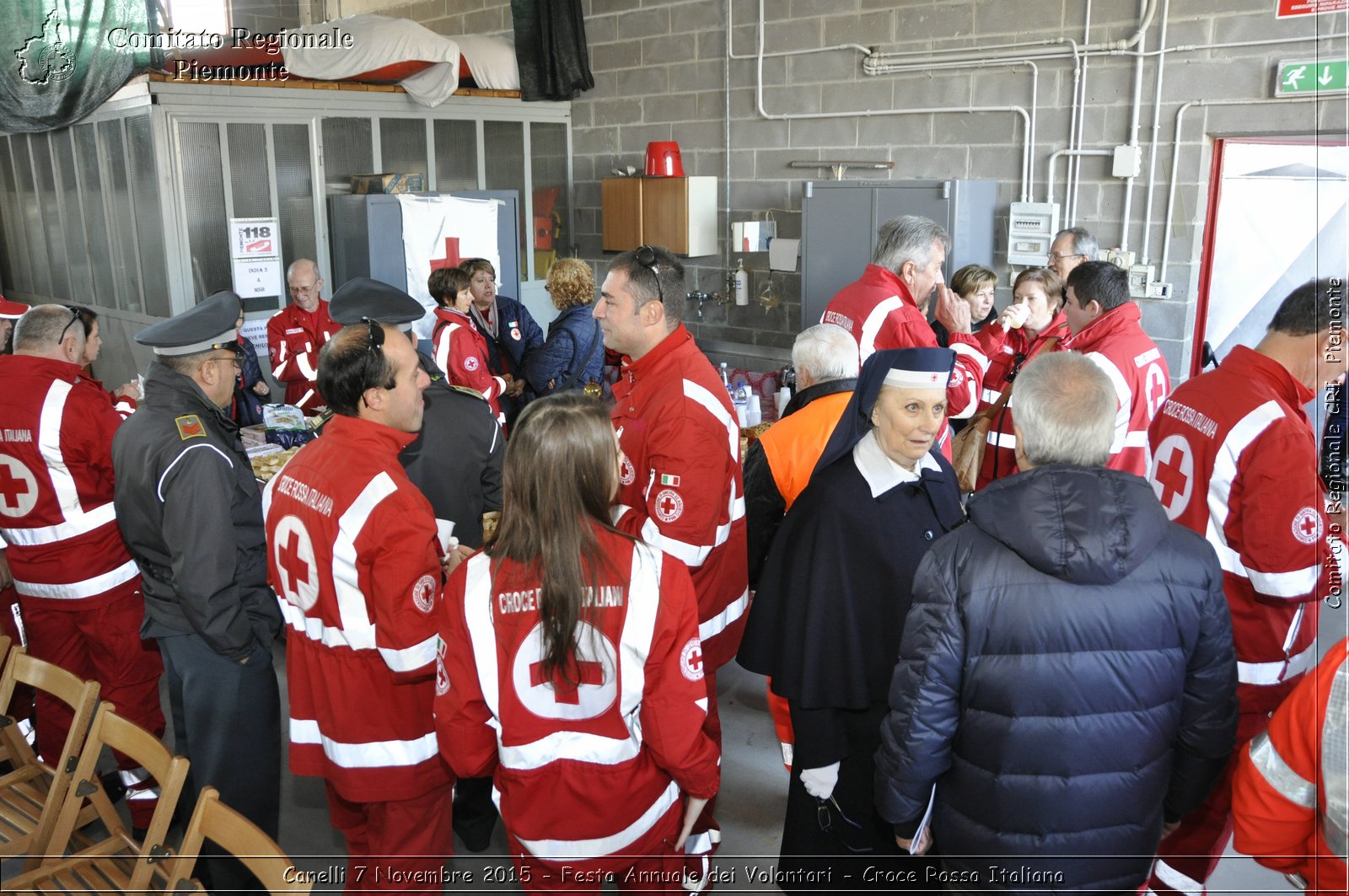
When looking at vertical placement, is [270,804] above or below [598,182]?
below

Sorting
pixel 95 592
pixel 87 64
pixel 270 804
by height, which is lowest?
pixel 270 804

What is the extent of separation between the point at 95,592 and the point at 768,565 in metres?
2.20

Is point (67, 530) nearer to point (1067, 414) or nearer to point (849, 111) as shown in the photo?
point (1067, 414)

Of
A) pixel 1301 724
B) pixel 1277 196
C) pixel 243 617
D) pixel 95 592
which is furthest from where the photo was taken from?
pixel 1277 196

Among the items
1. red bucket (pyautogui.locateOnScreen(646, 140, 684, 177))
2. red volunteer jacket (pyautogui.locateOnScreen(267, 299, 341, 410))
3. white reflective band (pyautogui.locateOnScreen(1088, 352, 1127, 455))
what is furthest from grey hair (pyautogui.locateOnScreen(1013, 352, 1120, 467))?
red bucket (pyautogui.locateOnScreen(646, 140, 684, 177))

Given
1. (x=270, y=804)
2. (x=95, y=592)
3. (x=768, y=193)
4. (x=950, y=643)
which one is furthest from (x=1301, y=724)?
(x=768, y=193)

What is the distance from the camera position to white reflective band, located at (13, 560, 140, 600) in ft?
9.87

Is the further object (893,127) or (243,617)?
(893,127)

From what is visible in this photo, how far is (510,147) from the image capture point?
8.05 m

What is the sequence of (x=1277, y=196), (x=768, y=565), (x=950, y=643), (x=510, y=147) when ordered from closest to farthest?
(x=950, y=643) < (x=768, y=565) < (x=1277, y=196) < (x=510, y=147)

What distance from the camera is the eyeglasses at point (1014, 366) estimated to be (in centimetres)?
450

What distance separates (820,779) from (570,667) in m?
0.83

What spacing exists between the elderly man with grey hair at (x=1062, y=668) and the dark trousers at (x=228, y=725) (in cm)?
176

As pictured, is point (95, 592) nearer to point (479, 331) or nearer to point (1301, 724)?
point (479, 331)
